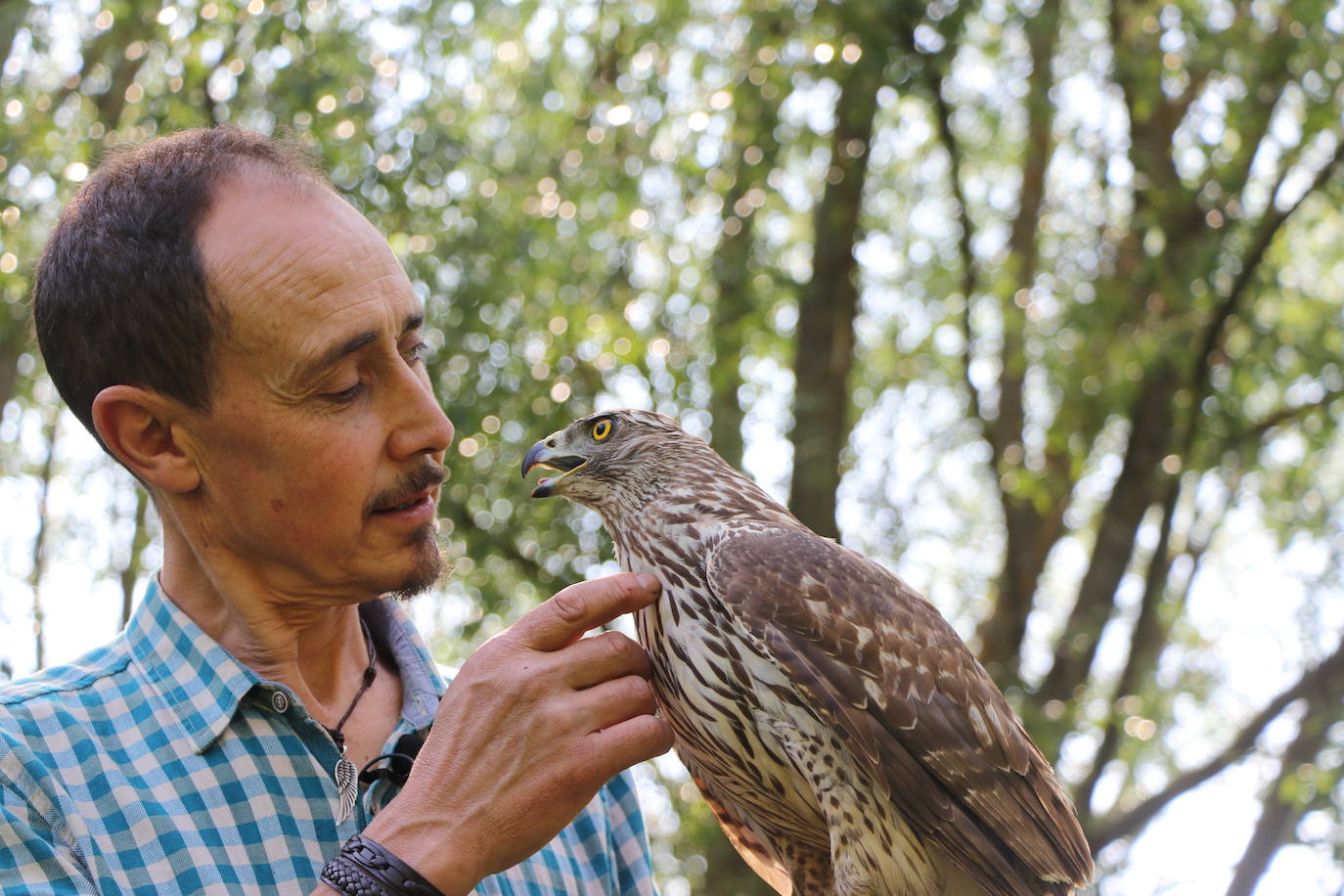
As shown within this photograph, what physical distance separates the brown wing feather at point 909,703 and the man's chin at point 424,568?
1.82 feet

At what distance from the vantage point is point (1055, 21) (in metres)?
8.38

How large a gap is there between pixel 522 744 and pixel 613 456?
1025 millimetres

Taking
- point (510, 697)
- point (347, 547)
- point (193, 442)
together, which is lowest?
point (510, 697)

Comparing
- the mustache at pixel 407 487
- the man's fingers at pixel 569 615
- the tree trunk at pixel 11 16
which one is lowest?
the man's fingers at pixel 569 615

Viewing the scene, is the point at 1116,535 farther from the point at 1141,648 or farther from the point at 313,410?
the point at 313,410

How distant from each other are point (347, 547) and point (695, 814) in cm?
599

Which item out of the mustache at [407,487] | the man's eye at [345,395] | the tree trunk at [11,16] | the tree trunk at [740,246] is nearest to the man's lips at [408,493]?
the mustache at [407,487]

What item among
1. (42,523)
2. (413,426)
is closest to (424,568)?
(413,426)

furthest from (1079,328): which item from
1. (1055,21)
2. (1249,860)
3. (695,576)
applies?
(695,576)

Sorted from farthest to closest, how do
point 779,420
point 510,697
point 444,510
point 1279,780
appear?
point 1279,780 → point 779,420 → point 444,510 → point 510,697

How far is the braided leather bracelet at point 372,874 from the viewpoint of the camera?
2.13 meters

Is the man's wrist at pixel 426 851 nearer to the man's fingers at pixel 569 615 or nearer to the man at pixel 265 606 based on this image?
the man at pixel 265 606

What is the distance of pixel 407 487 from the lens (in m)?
2.63

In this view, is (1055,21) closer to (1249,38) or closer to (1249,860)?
(1249,38)
